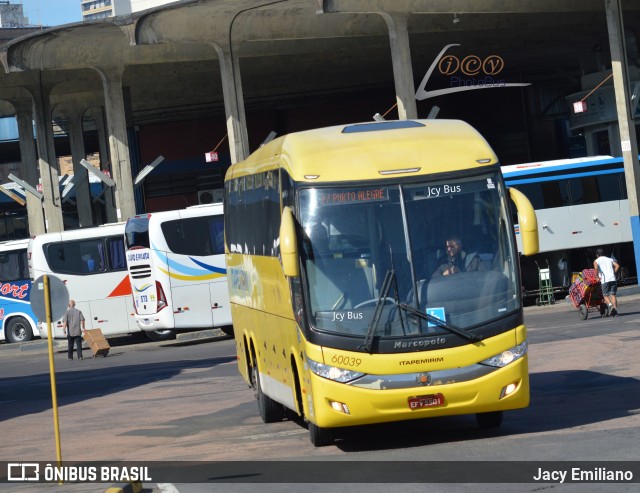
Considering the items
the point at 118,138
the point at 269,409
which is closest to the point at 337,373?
the point at 269,409

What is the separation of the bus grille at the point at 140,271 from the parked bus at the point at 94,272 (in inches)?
97.2

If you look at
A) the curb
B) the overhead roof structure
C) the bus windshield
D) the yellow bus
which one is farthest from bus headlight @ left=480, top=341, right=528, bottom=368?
the overhead roof structure

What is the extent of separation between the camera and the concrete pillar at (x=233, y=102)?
41719 mm

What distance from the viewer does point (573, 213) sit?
3588 cm

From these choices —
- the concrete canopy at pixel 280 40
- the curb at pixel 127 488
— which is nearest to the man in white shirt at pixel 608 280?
the concrete canopy at pixel 280 40

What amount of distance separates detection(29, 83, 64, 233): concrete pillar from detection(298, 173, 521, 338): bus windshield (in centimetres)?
3794

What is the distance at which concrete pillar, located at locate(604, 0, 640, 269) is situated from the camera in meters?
34.5

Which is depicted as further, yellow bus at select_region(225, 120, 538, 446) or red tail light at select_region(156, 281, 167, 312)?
red tail light at select_region(156, 281, 167, 312)

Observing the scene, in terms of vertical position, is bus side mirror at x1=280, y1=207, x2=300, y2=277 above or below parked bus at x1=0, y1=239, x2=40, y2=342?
above

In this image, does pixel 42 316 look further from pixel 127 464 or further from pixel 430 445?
pixel 430 445

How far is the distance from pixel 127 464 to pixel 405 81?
26.1m

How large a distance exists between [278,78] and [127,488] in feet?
157

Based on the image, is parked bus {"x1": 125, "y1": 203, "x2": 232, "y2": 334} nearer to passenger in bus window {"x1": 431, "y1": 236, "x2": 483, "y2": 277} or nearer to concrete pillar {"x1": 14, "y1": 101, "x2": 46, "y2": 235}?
concrete pillar {"x1": 14, "y1": 101, "x2": 46, "y2": 235}

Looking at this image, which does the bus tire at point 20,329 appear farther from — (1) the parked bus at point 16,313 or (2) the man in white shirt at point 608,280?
(2) the man in white shirt at point 608,280
